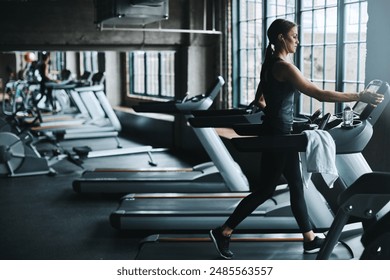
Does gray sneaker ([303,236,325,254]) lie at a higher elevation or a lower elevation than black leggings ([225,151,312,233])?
lower

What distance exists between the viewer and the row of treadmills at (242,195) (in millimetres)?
2205

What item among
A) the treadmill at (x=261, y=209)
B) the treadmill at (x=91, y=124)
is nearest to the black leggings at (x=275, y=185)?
the treadmill at (x=261, y=209)

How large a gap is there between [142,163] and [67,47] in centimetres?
173

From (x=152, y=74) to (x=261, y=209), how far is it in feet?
18.4

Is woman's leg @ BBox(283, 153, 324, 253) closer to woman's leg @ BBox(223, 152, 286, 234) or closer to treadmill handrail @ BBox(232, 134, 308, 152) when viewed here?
woman's leg @ BBox(223, 152, 286, 234)

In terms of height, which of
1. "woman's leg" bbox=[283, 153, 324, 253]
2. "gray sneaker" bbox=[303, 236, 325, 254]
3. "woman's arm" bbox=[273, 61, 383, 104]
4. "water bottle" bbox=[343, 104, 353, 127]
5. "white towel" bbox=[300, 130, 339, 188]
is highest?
"woman's arm" bbox=[273, 61, 383, 104]

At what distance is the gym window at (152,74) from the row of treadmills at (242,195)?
11.4ft

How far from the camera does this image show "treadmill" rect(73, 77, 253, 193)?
171 inches

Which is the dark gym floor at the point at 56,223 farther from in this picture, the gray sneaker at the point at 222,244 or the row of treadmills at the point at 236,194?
the gray sneaker at the point at 222,244

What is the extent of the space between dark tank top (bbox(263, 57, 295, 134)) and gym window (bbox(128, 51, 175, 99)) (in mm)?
5406

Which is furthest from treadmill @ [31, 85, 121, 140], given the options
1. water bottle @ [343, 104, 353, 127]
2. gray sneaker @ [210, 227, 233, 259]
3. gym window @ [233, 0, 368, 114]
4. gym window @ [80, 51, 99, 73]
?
water bottle @ [343, 104, 353, 127]

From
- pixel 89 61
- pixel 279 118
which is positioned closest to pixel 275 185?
pixel 279 118
